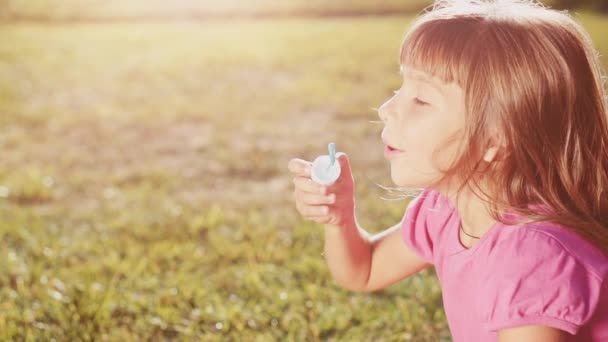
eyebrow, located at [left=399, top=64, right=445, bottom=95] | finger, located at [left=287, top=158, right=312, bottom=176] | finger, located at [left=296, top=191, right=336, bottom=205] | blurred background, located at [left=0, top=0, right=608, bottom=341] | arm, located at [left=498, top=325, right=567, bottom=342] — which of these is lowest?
blurred background, located at [left=0, top=0, right=608, bottom=341]

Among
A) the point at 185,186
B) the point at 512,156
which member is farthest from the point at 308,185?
the point at 185,186

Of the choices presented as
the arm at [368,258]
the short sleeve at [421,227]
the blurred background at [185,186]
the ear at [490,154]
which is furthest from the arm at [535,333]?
the blurred background at [185,186]

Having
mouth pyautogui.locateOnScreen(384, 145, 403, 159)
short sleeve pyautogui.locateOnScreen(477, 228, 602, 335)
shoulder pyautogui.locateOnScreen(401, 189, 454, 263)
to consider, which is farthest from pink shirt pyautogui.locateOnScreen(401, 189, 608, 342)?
mouth pyautogui.locateOnScreen(384, 145, 403, 159)

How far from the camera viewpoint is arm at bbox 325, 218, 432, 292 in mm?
1746

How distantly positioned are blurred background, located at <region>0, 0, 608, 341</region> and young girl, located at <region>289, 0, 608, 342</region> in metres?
0.59

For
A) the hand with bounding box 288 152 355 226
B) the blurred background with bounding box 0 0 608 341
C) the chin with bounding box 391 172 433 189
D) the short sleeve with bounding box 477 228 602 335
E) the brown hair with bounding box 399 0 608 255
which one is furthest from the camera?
the blurred background with bounding box 0 0 608 341

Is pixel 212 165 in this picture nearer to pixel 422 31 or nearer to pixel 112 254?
pixel 112 254

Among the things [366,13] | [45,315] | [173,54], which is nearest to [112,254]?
[45,315]

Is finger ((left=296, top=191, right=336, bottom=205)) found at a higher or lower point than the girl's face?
lower

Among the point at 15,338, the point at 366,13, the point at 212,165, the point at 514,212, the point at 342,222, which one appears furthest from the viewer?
the point at 366,13

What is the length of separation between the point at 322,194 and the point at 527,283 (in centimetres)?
47

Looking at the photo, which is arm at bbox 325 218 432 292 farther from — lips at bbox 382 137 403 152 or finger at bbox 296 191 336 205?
lips at bbox 382 137 403 152

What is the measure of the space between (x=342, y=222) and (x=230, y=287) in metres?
1.00

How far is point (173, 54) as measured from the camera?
679 cm
